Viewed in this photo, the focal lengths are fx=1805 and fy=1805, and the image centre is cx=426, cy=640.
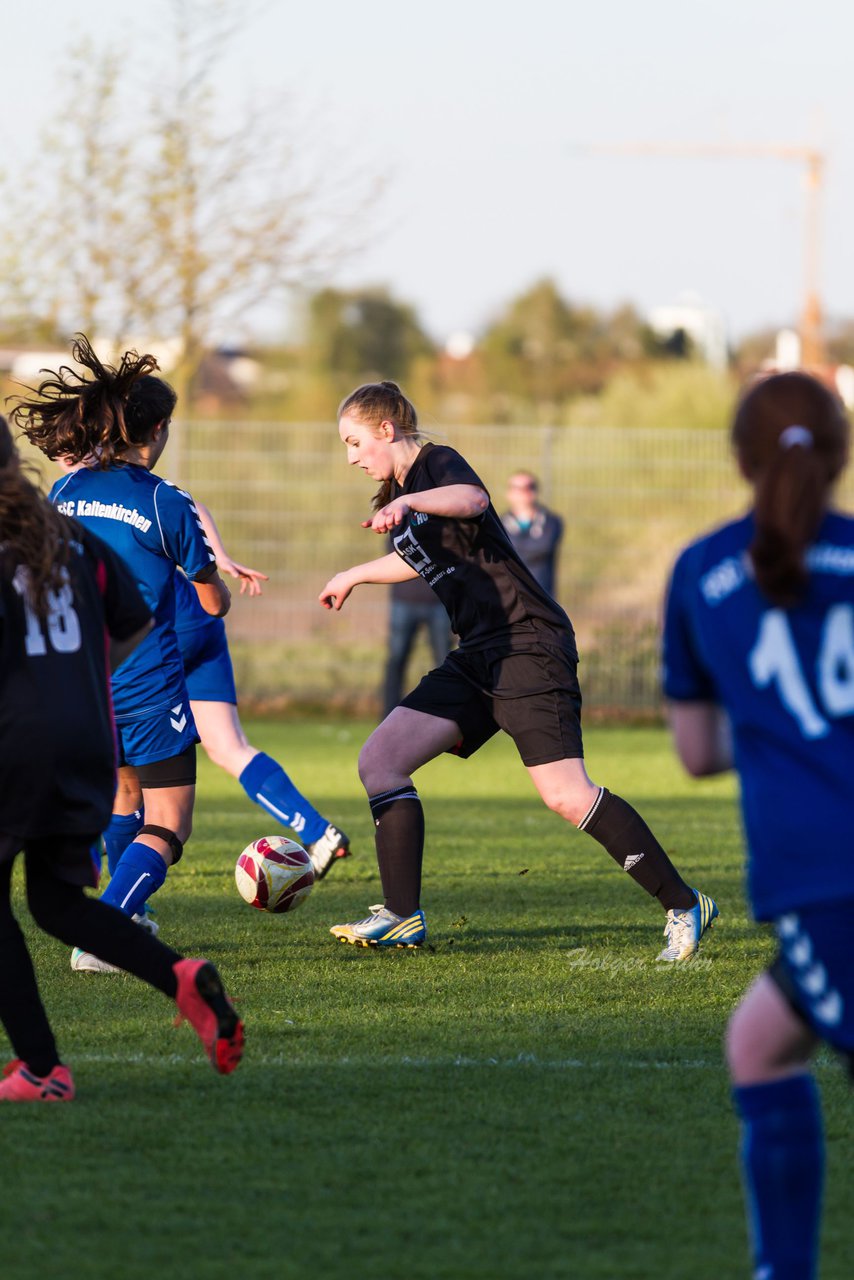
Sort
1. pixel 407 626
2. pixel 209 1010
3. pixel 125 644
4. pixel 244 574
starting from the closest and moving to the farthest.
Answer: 1. pixel 209 1010
2. pixel 125 644
3. pixel 244 574
4. pixel 407 626

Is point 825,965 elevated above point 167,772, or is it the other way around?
point 825,965

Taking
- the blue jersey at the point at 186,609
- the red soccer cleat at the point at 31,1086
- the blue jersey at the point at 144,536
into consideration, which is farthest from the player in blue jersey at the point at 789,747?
the blue jersey at the point at 186,609

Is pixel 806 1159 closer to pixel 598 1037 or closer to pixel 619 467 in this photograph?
pixel 598 1037

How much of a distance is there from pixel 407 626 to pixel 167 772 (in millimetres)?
10133

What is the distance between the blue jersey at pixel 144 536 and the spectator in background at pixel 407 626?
992 cm

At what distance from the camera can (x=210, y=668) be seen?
719 cm

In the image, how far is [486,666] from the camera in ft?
20.7

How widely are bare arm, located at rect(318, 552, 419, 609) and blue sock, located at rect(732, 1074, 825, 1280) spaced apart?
3.22 m

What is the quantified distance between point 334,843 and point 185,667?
0.95 m

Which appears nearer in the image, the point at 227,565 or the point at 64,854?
the point at 64,854

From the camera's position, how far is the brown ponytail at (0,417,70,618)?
3.96 m

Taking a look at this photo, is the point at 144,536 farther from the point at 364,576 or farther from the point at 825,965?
the point at 825,965

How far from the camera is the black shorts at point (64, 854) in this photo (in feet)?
13.6

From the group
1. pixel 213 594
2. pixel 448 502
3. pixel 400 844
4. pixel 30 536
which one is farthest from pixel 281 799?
pixel 30 536
